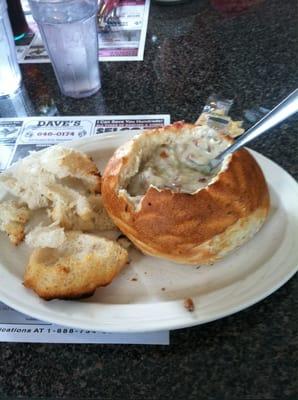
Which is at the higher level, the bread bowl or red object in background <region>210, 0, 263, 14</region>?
the bread bowl

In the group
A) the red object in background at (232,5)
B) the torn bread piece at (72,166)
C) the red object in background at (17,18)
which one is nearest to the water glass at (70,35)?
the red object in background at (17,18)

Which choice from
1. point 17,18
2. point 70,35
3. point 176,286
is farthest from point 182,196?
point 17,18

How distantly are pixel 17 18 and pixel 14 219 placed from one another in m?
0.71

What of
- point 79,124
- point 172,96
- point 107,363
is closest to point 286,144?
point 172,96

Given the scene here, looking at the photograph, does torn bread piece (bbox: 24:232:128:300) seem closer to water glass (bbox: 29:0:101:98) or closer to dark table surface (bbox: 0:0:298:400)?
dark table surface (bbox: 0:0:298:400)

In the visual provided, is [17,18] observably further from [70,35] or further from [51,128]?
[51,128]

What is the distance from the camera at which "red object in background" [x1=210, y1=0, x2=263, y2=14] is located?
129cm

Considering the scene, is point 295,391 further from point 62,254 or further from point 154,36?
point 154,36

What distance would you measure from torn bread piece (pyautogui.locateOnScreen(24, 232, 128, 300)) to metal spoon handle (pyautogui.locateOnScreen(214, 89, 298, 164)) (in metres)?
0.20

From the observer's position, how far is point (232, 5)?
4.29 ft

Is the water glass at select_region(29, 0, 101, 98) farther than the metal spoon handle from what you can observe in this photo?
Yes

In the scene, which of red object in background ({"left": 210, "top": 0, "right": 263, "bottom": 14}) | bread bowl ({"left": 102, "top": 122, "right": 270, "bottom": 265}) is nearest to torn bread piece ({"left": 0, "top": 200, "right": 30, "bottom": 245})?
bread bowl ({"left": 102, "top": 122, "right": 270, "bottom": 265})

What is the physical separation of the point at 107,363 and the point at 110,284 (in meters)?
0.10

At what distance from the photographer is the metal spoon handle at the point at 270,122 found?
0.63 metres
